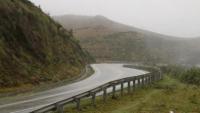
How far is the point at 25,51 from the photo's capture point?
42.1 m

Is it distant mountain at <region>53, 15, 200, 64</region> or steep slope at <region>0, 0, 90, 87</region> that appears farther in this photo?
distant mountain at <region>53, 15, 200, 64</region>

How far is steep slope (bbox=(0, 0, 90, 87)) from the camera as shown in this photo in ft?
117

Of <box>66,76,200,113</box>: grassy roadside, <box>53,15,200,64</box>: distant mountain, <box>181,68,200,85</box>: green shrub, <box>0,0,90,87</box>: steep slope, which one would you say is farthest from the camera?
<box>53,15,200,64</box>: distant mountain

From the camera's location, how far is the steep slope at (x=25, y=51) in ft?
117

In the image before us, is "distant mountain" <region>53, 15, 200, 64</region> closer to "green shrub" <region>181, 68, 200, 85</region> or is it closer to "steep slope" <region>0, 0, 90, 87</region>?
"steep slope" <region>0, 0, 90, 87</region>

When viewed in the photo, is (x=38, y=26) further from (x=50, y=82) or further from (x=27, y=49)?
(x=50, y=82)

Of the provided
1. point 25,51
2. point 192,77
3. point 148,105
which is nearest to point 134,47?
point 192,77

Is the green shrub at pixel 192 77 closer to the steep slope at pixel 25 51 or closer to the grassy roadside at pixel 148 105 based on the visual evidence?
the steep slope at pixel 25 51

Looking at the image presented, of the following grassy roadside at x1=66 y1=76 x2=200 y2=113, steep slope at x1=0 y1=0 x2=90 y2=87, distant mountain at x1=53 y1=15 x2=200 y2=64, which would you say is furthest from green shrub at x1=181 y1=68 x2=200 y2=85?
distant mountain at x1=53 y1=15 x2=200 y2=64

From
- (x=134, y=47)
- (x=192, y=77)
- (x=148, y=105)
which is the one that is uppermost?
(x=134, y=47)

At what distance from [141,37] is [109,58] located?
41234mm

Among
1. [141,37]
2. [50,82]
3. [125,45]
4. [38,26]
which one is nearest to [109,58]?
[125,45]

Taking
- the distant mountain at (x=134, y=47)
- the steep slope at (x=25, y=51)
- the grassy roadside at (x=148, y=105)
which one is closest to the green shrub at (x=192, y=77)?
the steep slope at (x=25, y=51)

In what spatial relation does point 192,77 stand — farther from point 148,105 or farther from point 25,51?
point 148,105
